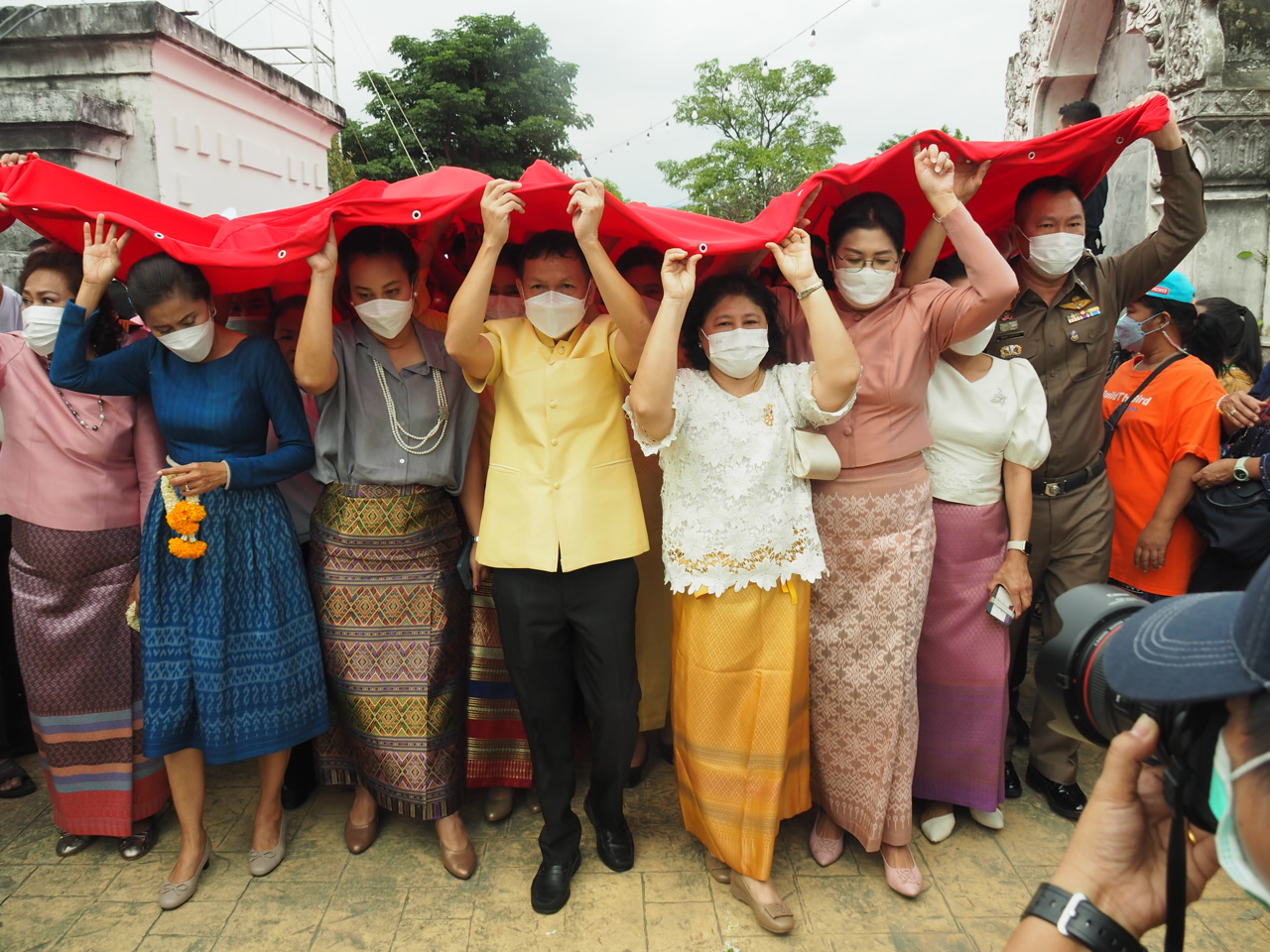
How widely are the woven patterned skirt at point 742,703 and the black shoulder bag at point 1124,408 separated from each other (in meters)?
1.49

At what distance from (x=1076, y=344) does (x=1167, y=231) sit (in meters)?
0.51

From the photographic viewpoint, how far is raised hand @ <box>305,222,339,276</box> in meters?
2.64

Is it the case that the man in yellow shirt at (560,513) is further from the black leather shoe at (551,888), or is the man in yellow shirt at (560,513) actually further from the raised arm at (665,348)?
the raised arm at (665,348)

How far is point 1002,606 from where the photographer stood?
9.55ft

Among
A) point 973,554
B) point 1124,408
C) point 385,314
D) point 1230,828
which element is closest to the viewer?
point 1230,828

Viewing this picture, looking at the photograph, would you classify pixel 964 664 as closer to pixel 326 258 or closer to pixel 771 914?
pixel 771 914

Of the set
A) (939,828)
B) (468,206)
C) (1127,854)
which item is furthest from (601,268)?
(939,828)

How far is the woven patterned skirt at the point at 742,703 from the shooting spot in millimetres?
2652

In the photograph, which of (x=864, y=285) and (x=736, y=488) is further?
(x=864, y=285)

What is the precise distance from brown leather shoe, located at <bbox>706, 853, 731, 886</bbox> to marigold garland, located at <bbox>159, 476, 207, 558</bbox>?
188cm

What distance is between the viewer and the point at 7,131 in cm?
433

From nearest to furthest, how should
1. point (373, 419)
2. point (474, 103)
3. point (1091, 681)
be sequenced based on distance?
point (1091, 681)
point (373, 419)
point (474, 103)

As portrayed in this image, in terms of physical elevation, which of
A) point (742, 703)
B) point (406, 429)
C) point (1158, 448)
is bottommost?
point (742, 703)

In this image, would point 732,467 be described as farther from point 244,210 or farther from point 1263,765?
point 244,210
